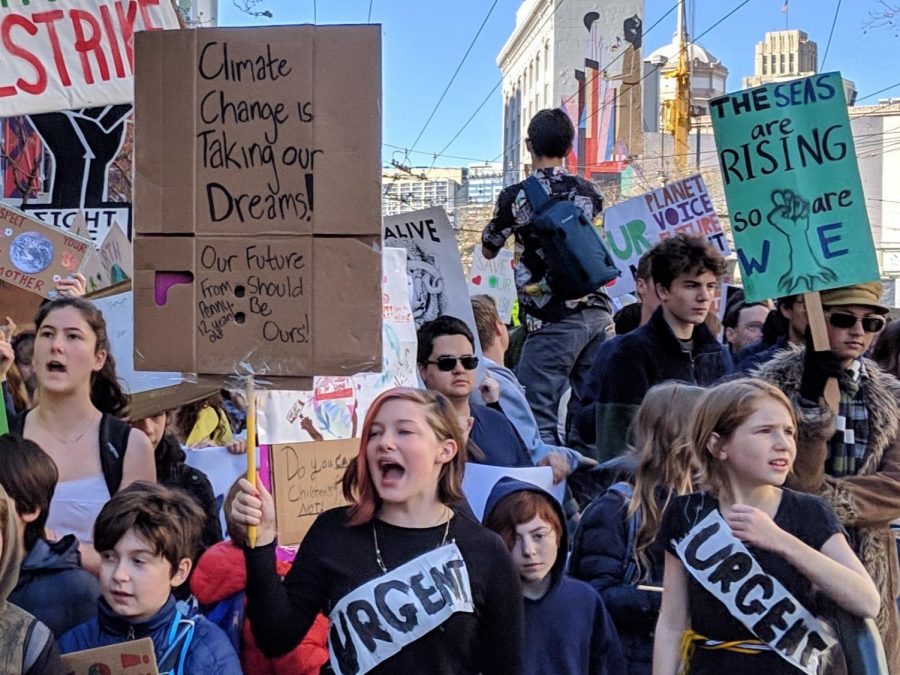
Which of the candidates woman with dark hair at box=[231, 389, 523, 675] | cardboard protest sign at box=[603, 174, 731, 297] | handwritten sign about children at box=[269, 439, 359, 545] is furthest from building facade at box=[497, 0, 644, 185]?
woman with dark hair at box=[231, 389, 523, 675]

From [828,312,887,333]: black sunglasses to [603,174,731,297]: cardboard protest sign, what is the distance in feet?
18.8

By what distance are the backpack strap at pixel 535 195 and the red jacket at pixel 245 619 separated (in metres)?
3.14

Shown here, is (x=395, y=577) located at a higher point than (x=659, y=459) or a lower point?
lower

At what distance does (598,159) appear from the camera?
61812 millimetres

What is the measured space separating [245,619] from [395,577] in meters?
0.81

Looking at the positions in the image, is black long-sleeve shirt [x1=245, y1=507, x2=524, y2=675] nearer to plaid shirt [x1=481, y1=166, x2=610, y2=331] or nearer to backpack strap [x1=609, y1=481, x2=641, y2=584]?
backpack strap [x1=609, y1=481, x2=641, y2=584]

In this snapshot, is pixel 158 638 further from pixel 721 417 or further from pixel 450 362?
pixel 450 362

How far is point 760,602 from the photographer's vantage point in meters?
3.51

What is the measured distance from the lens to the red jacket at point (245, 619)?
398cm

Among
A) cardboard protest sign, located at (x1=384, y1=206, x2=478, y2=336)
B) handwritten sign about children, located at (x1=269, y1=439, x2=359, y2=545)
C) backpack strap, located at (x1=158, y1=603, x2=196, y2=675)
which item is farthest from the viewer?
cardboard protest sign, located at (x1=384, y1=206, x2=478, y2=336)

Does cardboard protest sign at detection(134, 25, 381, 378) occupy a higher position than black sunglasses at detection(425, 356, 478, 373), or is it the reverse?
cardboard protest sign at detection(134, 25, 381, 378)

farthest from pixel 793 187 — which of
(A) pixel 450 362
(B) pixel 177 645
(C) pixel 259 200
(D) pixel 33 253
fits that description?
(D) pixel 33 253

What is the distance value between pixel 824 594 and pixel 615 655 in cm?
80

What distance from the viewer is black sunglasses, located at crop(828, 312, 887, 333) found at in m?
4.54
